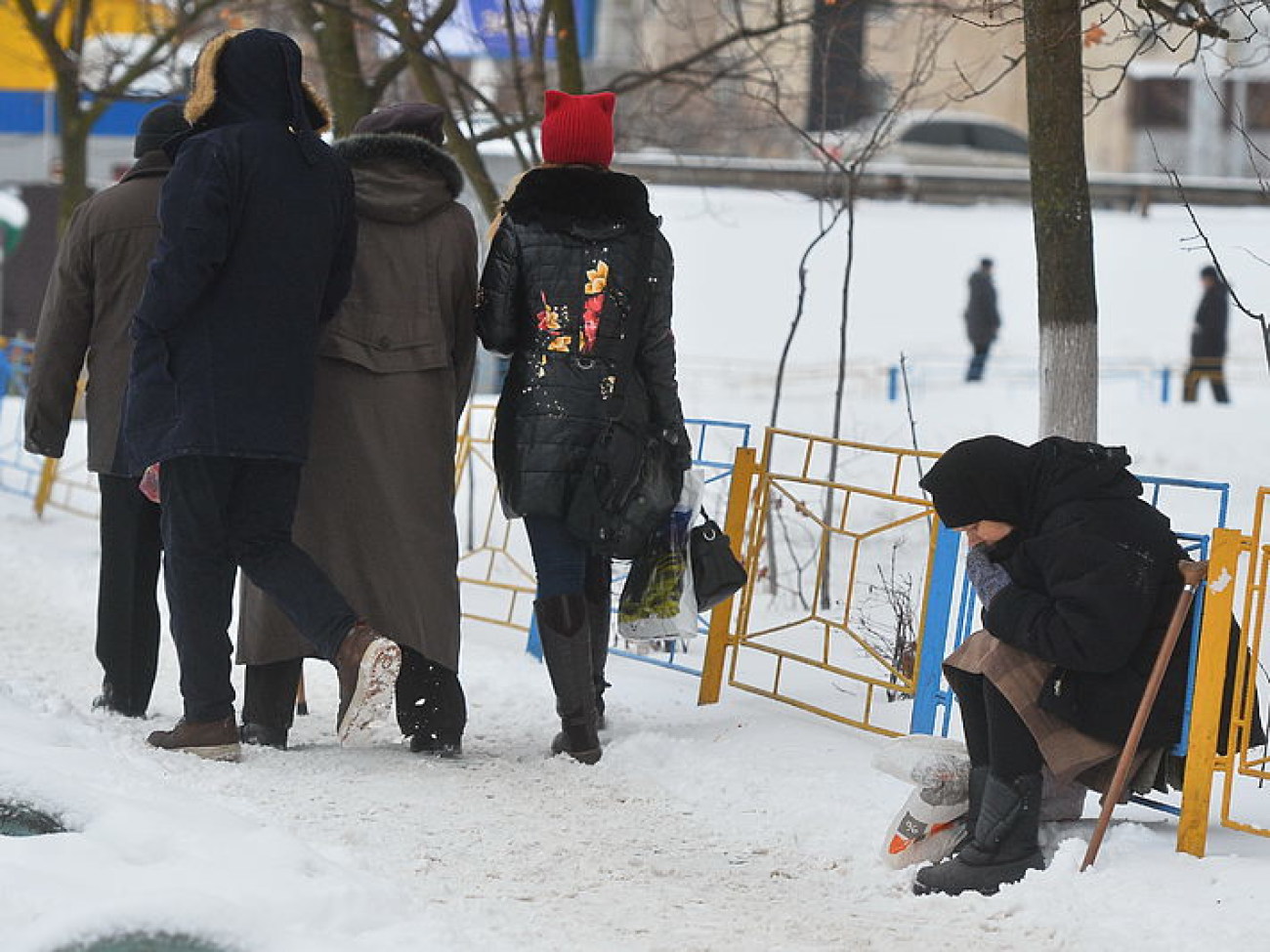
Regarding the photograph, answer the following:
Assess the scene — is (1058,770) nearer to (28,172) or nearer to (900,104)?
(900,104)

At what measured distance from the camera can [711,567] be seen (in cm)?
532

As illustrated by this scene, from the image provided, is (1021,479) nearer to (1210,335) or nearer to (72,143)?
(72,143)

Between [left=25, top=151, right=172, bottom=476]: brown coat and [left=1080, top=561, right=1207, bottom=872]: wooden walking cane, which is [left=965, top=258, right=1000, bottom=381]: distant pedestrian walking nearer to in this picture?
[left=25, top=151, right=172, bottom=476]: brown coat

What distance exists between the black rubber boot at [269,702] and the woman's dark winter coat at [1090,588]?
79.8 inches

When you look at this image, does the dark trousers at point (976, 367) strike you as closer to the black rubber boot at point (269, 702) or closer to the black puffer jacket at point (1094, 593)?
the black rubber boot at point (269, 702)

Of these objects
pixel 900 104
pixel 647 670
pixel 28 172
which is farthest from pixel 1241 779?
pixel 28 172

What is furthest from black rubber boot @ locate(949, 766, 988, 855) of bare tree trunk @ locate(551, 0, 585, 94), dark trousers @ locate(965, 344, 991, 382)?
dark trousers @ locate(965, 344, 991, 382)

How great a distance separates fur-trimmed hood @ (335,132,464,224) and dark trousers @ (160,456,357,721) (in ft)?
2.46

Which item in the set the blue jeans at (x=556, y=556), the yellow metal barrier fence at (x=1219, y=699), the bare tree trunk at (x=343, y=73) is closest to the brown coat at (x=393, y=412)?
the blue jeans at (x=556, y=556)

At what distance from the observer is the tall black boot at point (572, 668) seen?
205 inches

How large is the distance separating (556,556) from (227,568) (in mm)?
882

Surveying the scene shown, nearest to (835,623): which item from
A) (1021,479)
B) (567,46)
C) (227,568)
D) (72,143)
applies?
(1021,479)

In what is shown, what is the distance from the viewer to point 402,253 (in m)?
5.18

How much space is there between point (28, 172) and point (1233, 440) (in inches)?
598
